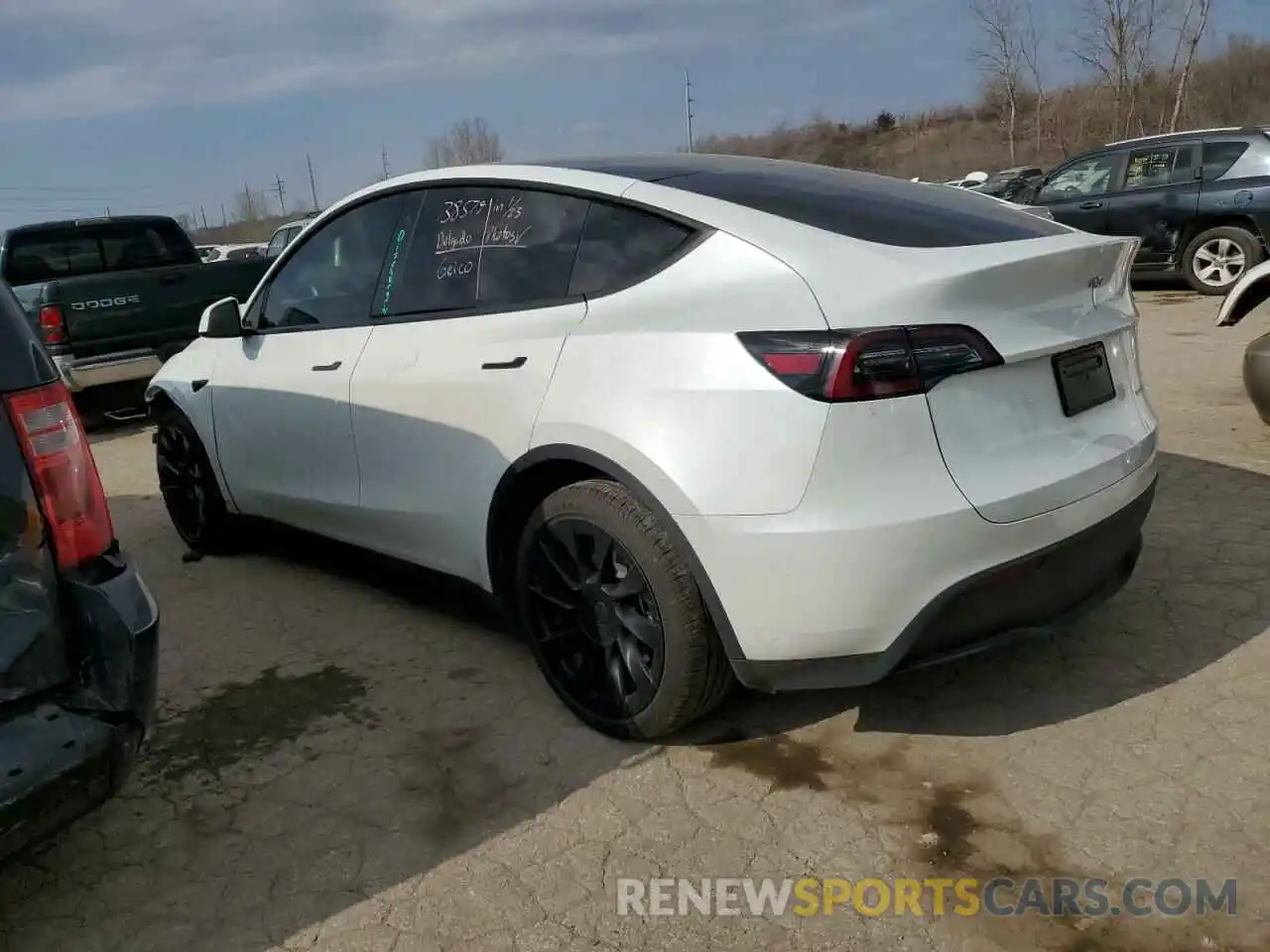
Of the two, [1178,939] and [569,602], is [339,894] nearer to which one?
[569,602]

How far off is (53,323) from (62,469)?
6372 millimetres

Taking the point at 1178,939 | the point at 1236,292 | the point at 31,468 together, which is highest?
the point at 31,468

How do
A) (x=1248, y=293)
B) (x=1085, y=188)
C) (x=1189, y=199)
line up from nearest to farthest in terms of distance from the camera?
(x=1248, y=293), (x=1189, y=199), (x=1085, y=188)

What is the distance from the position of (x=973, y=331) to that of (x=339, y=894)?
6.60 feet

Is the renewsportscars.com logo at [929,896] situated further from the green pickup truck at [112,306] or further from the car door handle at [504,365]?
the green pickup truck at [112,306]

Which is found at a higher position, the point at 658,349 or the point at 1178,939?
the point at 658,349

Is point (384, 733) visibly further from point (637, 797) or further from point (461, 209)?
point (461, 209)

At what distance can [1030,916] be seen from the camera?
7.58 ft

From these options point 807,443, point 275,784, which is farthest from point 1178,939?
point 275,784

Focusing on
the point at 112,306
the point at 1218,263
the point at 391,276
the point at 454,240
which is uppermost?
the point at 454,240

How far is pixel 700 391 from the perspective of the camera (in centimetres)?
264

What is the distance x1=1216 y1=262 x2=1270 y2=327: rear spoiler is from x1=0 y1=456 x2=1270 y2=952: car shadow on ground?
4.34 ft

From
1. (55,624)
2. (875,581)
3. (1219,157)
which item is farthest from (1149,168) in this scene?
(55,624)

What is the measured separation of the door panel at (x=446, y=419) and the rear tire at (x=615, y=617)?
0.25 meters
